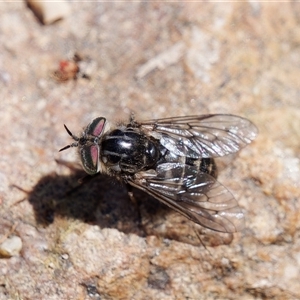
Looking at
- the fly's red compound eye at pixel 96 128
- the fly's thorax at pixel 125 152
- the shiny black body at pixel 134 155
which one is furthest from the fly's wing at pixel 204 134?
the fly's red compound eye at pixel 96 128

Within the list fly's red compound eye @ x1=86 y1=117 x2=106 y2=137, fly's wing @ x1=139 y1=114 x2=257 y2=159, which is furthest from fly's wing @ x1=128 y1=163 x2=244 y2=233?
fly's red compound eye @ x1=86 y1=117 x2=106 y2=137

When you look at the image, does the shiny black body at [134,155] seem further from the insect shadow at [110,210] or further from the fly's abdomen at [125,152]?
the insect shadow at [110,210]

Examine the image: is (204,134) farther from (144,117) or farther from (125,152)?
(125,152)

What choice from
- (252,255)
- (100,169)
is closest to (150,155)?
(100,169)

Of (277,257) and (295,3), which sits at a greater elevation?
(295,3)

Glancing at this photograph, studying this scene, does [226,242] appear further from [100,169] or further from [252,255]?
[100,169]

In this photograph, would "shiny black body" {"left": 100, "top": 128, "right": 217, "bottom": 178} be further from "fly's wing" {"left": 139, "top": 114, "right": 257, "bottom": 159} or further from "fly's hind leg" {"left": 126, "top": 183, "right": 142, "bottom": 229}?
"fly's hind leg" {"left": 126, "top": 183, "right": 142, "bottom": 229}
